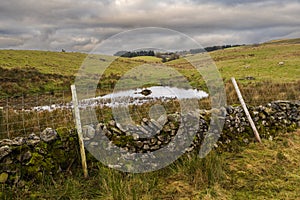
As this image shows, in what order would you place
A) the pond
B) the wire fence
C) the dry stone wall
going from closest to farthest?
the dry stone wall < the wire fence < the pond

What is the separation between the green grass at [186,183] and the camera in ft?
14.1

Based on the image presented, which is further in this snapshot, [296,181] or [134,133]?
[134,133]

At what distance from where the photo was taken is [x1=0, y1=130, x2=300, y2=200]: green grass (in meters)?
4.31

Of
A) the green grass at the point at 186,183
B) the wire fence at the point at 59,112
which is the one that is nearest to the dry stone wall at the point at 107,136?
the green grass at the point at 186,183

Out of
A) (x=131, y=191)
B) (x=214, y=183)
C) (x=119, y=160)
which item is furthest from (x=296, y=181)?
(x=119, y=160)

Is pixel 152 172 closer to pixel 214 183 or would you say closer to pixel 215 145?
pixel 214 183

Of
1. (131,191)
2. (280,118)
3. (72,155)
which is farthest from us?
(280,118)

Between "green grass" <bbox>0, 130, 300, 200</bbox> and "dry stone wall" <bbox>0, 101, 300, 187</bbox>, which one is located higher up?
"dry stone wall" <bbox>0, 101, 300, 187</bbox>

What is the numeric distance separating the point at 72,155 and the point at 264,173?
3.65 metres

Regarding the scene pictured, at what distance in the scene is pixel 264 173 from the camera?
5.09 meters

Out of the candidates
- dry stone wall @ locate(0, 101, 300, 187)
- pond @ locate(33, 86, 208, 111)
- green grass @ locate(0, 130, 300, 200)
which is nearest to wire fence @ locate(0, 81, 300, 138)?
pond @ locate(33, 86, 208, 111)

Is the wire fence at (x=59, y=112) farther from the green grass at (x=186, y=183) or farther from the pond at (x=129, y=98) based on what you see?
the green grass at (x=186, y=183)

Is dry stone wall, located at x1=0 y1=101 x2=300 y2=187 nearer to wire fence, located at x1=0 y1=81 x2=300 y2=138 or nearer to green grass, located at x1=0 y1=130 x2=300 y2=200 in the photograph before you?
green grass, located at x1=0 y1=130 x2=300 y2=200

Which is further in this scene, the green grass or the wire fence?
the wire fence
